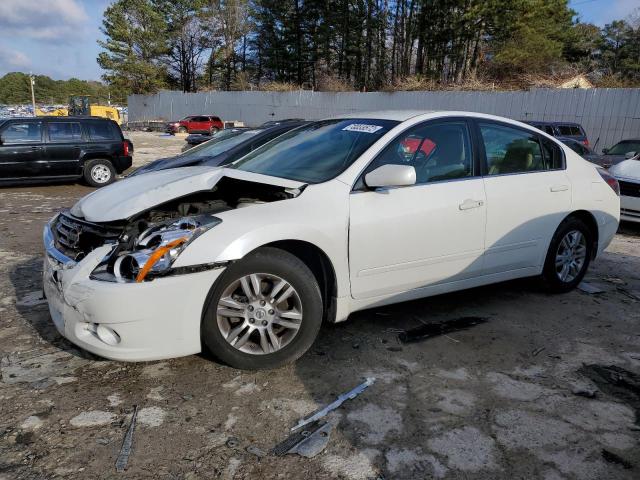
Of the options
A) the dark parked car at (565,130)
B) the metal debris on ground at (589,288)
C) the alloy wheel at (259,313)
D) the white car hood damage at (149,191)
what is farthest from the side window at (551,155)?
the dark parked car at (565,130)

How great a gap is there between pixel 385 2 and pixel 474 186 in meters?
44.6

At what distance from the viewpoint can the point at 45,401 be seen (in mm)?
2939

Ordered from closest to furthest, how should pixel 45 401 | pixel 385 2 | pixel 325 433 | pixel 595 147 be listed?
pixel 325 433 → pixel 45 401 → pixel 595 147 → pixel 385 2

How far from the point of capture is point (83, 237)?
3391mm

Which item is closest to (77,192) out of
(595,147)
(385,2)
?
(595,147)

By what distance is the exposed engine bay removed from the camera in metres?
2.93

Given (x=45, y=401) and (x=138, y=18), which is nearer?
(x=45, y=401)

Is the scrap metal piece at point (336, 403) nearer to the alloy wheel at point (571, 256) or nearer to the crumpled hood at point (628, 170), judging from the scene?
the alloy wheel at point (571, 256)

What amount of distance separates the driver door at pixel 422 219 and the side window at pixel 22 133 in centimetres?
1030

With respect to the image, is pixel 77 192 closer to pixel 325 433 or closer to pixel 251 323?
pixel 251 323

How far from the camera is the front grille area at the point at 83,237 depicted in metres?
3.30

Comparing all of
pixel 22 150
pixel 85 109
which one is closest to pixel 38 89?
Result: pixel 85 109

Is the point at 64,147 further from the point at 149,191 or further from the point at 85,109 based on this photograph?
the point at 85,109

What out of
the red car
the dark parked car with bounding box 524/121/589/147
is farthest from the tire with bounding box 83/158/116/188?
the red car
